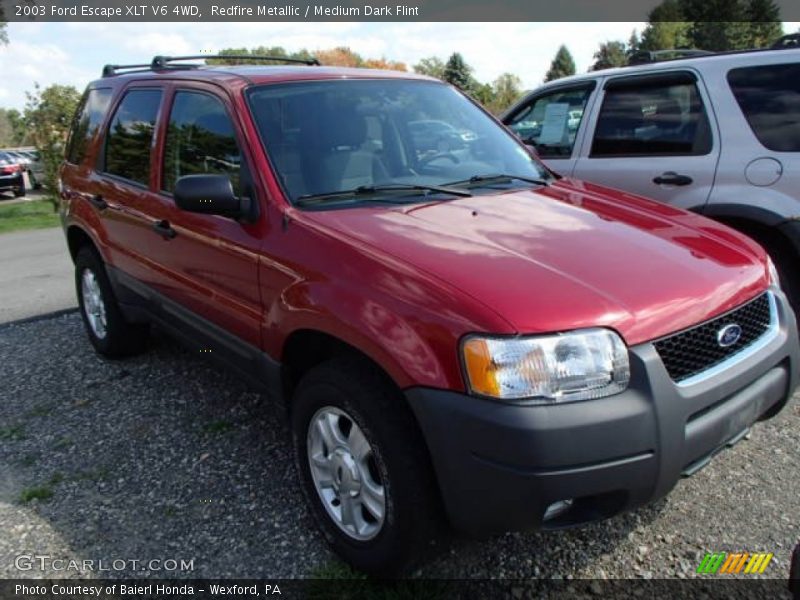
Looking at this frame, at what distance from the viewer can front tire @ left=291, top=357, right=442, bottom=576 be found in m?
2.22

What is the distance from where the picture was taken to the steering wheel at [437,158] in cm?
331

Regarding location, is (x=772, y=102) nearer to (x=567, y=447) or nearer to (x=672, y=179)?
(x=672, y=179)

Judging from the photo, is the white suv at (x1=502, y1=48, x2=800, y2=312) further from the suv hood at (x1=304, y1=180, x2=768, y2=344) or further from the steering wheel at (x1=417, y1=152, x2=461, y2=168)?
the steering wheel at (x1=417, y1=152, x2=461, y2=168)

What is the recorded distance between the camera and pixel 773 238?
4.01 meters

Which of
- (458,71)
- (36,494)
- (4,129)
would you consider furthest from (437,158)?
(4,129)

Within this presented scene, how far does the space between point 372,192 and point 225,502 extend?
1557 mm

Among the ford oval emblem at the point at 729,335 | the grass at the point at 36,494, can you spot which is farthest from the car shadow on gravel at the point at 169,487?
the ford oval emblem at the point at 729,335

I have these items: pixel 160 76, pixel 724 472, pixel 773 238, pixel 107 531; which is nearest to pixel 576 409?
pixel 724 472

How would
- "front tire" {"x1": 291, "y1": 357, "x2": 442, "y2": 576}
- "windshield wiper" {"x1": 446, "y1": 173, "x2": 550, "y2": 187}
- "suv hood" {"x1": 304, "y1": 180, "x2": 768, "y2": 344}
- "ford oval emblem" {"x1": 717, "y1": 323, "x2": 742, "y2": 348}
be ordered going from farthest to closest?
"windshield wiper" {"x1": 446, "y1": 173, "x2": 550, "y2": 187} < "ford oval emblem" {"x1": 717, "y1": 323, "x2": 742, "y2": 348} < "front tire" {"x1": 291, "y1": 357, "x2": 442, "y2": 576} < "suv hood" {"x1": 304, "y1": 180, "x2": 768, "y2": 344}

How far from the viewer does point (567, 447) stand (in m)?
1.97

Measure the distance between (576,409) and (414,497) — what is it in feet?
2.03

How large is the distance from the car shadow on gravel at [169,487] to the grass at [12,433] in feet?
0.04

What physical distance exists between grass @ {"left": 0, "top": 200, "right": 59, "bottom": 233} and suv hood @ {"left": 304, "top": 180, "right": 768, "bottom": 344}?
1581 centimetres

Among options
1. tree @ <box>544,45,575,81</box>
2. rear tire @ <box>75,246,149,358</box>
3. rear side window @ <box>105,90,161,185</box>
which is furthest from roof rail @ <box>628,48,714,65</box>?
tree @ <box>544,45,575,81</box>
